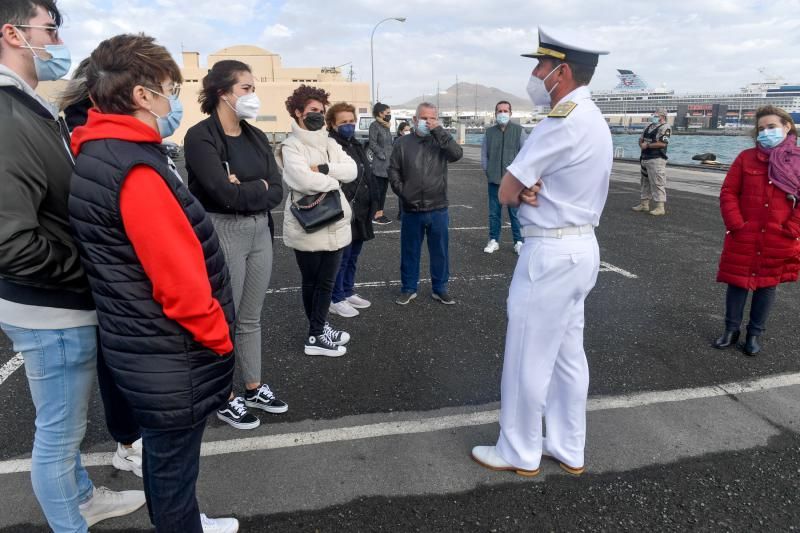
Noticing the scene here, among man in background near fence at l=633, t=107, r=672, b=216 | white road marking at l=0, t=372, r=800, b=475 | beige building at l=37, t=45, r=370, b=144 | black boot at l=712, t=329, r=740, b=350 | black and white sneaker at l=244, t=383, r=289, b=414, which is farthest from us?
beige building at l=37, t=45, r=370, b=144

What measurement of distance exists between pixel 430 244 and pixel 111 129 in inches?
149

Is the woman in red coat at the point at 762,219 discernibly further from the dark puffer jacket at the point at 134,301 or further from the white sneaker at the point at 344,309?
the dark puffer jacket at the point at 134,301

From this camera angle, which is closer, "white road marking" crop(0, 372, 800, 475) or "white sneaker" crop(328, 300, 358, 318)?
"white road marking" crop(0, 372, 800, 475)

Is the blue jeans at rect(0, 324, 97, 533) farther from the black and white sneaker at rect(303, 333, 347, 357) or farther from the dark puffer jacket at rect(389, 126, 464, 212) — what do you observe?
the dark puffer jacket at rect(389, 126, 464, 212)

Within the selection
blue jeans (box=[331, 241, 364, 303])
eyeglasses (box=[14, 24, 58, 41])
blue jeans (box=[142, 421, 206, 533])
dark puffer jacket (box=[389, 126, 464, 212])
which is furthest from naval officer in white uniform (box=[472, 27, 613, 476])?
blue jeans (box=[331, 241, 364, 303])

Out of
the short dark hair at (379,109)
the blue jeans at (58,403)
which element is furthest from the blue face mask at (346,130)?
the short dark hair at (379,109)

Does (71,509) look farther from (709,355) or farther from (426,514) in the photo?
(709,355)

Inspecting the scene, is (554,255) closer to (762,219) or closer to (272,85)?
(762,219)

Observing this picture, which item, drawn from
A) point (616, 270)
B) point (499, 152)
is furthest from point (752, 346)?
point (499, 152)

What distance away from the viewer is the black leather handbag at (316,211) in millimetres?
3518

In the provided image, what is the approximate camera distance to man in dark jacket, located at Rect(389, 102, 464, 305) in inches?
195

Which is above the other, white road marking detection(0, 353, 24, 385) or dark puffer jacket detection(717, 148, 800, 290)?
dark puffer jacket detection(717, 148, 800, 290)

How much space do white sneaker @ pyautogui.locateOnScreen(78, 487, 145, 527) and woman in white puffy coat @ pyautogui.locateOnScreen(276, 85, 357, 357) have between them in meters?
1.73

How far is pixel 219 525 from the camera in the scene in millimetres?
2174
